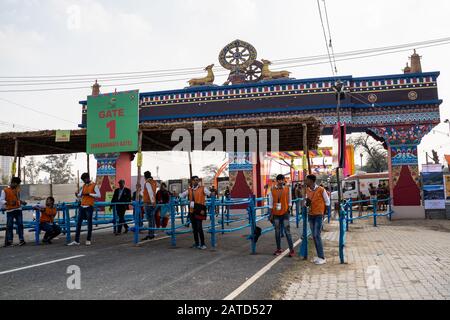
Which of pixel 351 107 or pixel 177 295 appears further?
pixel 351 107

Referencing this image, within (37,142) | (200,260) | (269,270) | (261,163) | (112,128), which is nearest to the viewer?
(269,270)

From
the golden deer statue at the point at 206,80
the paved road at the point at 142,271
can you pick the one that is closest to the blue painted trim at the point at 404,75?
the golden deer statue at the point at 206,80

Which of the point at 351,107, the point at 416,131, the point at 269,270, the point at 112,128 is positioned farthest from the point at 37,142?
the point at 416,131

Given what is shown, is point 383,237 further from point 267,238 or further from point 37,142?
point 37,142

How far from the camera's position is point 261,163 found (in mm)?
19438

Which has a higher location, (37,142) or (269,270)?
(37,142)

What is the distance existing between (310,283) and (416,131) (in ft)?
44.6

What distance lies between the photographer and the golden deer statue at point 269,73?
1859cm

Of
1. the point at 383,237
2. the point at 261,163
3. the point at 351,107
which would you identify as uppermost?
the point at 351,107

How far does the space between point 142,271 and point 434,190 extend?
48.5ft

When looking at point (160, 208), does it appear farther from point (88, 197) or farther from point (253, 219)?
point (253, 219)

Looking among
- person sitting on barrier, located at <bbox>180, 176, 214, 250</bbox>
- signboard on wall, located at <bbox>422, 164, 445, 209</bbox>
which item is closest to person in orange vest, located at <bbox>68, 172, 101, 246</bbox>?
person sitting on barrier, located at <bbox>180, 176, 214, 250</bbox>

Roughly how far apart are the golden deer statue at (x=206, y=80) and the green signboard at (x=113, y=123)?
845 centimetres

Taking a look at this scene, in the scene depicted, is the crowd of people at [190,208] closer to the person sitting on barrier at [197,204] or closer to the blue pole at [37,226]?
the person sitting on barrier at [197,204]
